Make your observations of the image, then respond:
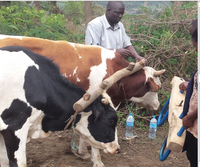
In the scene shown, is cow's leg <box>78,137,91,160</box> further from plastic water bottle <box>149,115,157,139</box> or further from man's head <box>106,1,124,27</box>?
man's head <box>106,1,124,27</box>

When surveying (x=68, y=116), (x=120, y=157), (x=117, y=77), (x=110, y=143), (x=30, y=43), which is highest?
(x=30, y=43)

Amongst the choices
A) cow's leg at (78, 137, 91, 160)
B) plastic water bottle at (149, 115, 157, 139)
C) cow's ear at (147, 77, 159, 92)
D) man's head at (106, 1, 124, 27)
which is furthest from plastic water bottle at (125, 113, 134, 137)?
man's head at (106, 1, 124, 27)

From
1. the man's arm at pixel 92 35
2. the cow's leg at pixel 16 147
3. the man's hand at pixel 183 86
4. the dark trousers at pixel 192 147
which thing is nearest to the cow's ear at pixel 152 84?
the man's arm at pixel 92 35

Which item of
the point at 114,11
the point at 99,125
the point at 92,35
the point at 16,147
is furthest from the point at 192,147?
the point at 114,11

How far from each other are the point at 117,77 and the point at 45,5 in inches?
483

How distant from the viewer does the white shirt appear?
4020 millimetres

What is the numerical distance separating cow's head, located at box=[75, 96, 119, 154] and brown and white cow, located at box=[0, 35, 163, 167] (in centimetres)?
58

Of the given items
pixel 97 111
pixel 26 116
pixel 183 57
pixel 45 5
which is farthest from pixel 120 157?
pixel 45 5

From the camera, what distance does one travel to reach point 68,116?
288cm

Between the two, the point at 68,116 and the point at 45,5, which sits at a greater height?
the point at 45,5

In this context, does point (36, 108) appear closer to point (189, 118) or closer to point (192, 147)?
point (189, 118)

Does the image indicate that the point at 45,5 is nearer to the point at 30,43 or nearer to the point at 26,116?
the point at 30,43

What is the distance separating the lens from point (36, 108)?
2.56 meters

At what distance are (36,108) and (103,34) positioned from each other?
1943 millimetres
